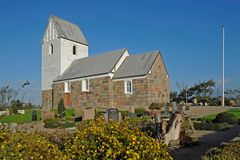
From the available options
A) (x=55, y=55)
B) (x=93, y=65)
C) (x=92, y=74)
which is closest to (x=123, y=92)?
(x=92, y=74)

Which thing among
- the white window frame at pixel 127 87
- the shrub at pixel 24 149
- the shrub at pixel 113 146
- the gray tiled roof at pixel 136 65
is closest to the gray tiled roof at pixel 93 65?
the gray tiled roof at pixel 136 65

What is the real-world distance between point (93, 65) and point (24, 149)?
2825cm

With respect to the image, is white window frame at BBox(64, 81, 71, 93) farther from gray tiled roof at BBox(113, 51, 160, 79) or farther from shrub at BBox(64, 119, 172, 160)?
shrub at BBox(64, 119, 172, 160)

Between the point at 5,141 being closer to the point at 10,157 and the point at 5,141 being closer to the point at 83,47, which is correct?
the point at 10,157

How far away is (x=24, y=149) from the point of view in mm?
3961

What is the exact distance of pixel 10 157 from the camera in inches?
144

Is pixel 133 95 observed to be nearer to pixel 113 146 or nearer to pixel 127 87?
pixel 127 87

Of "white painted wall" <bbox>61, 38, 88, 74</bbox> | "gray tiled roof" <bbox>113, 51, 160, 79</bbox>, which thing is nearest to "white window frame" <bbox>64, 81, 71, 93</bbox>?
"white painted wall" <bbox>61, 38, 88, 74</bbox>

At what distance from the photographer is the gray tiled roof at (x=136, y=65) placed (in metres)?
27.1

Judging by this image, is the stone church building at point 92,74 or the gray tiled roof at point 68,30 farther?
the gray tiled roof at point 68,30

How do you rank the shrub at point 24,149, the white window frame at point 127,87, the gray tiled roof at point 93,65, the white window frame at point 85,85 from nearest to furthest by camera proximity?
1. the shrub at point 24,149
2. the white window frame at point 127,87
3. the gray tiled roof at point 93,65
4. the white window frame at point 85,85

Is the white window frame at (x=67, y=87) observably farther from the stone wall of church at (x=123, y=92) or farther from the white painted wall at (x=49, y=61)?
the white painted wall at (x=49, y=61)

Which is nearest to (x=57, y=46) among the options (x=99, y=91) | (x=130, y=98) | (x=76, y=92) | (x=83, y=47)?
(x=83, y=47)

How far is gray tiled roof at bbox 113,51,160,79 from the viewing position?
27078 millimetres
